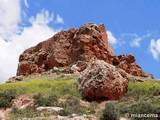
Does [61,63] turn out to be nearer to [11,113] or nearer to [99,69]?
[99,69]

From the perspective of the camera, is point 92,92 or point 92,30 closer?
point 92,92

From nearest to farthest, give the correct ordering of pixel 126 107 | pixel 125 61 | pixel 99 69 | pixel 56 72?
pixel 126 107, pixel 99 69, pixel 56 72, pixel 125 61

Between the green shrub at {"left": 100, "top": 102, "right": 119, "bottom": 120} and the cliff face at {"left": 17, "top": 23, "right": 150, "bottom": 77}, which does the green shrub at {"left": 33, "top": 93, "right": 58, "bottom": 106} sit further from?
the cliff face at {"left": 17, "top": 23, "right": 150, "bottom": 77}

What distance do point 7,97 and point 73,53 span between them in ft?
90.1

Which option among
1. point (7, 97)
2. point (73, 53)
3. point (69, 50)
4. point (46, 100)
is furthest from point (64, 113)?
point (69, 50)

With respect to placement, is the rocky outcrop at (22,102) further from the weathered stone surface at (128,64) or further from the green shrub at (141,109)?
the weathered stone surface at (128,64)

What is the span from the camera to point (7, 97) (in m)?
30.2

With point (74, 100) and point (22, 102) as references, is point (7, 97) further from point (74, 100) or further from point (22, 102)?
point (74, 100)

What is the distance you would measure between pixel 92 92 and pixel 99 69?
2129 mm

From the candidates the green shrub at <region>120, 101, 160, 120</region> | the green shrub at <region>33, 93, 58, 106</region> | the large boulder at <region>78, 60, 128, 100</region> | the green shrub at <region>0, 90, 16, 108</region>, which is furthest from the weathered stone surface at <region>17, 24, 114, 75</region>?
the green shrub at <region>120, 101, 160, 120</region>

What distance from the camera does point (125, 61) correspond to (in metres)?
60.5

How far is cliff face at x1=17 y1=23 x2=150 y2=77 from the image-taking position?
55.8 meters

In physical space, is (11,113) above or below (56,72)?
below

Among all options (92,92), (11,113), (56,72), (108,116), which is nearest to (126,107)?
(108,116)
